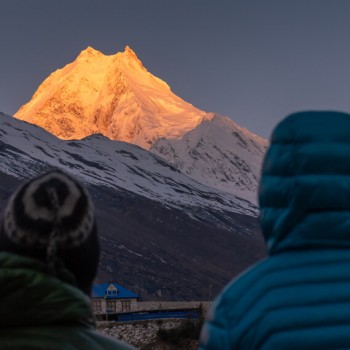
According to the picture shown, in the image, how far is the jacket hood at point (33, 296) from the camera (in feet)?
4.80

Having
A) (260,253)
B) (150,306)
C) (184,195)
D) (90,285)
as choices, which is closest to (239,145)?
(184,195)

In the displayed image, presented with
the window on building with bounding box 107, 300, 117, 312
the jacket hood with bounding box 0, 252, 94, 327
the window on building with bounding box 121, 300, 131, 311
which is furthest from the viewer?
the window on building with bounding box 121, 300, 131, 311

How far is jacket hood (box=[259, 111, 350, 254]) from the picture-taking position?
1589 mm

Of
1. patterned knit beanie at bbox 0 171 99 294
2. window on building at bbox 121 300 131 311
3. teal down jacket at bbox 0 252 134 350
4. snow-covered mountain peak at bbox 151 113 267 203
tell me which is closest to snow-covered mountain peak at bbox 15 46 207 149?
snow-covered mountain peak at bbox 151 113 267 203

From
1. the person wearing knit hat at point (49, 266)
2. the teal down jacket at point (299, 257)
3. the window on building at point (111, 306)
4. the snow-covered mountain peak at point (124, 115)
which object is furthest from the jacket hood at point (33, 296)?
the snow-covered mountain peak at point (124, 115)

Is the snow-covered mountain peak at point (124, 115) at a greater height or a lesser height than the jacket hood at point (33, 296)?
greater

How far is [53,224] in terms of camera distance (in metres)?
1.60

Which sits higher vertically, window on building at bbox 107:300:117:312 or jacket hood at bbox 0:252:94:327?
jacket hood at bbox 0:252:94:327

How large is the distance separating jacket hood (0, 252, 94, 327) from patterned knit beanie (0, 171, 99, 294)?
56mm

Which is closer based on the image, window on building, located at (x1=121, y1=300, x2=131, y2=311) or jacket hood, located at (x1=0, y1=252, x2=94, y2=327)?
jacket hood, located at (x1=0, y1=252, x2=94, y2=327)

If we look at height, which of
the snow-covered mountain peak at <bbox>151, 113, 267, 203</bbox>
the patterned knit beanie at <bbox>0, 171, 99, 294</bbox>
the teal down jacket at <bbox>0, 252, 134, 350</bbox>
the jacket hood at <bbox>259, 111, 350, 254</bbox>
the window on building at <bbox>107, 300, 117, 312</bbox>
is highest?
the snow-covered mountain peak at <bbox>151, 113, 267, 203</bbox>

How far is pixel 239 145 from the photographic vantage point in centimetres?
17038

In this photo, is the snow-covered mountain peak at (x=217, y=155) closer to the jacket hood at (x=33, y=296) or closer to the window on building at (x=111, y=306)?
the window on building at (x=111, y=306)

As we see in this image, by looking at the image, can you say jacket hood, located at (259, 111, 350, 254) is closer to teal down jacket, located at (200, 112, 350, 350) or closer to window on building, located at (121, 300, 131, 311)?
teal down jacket, located at (200, 112, 350, 350)
